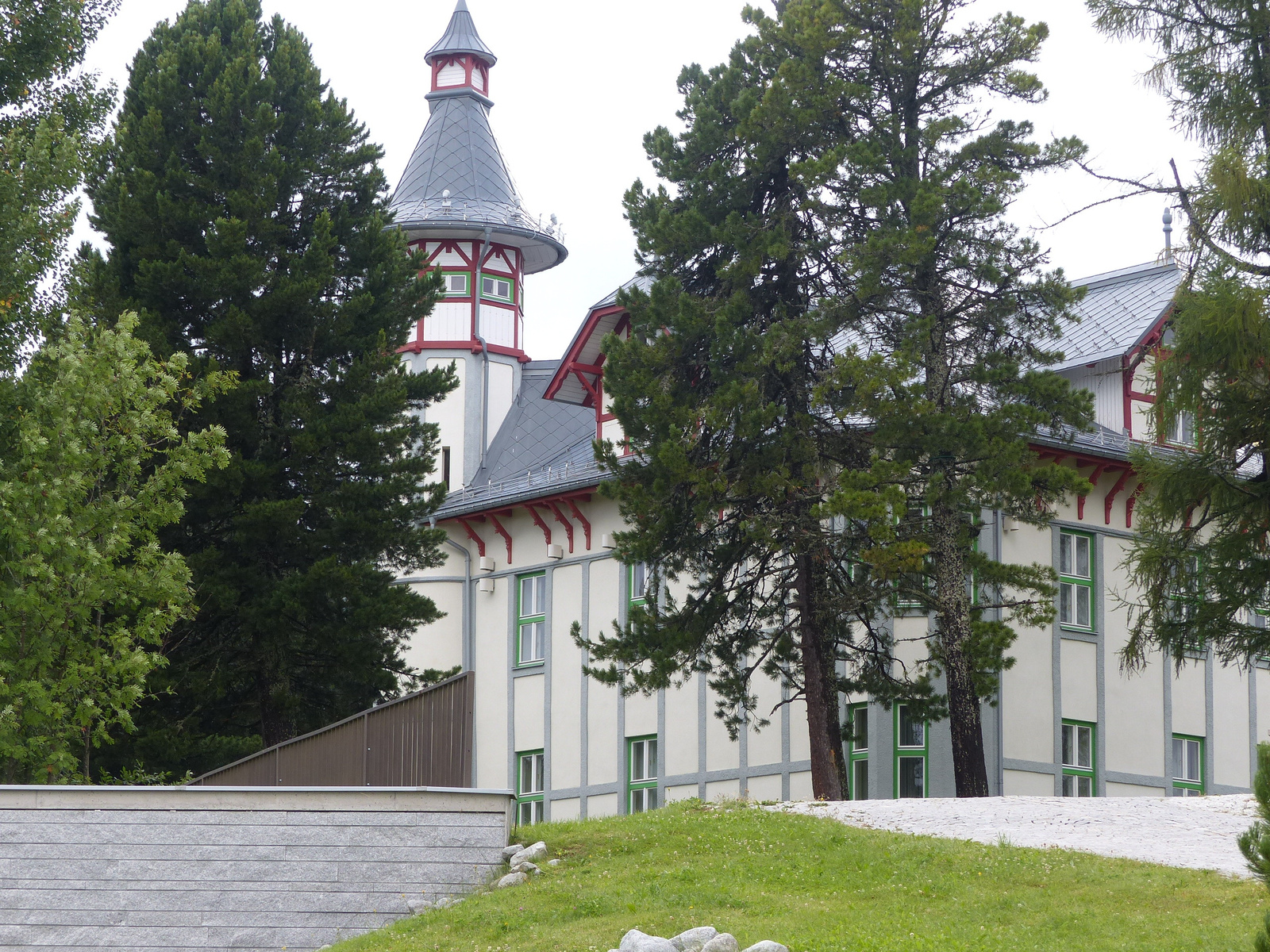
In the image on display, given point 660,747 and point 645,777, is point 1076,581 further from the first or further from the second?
point 645,777

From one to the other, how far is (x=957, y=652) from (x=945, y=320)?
4.69m

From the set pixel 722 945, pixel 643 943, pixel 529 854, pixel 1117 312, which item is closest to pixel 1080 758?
pixel 1117 312

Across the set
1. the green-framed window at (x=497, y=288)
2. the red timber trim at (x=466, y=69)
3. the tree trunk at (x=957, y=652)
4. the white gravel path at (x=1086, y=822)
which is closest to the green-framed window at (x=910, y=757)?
the tree trunk at (x=957, y=652)

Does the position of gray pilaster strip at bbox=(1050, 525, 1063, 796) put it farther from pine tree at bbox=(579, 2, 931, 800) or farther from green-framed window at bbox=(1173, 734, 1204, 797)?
pine tree at bbox=(579, 2, 931, 800)

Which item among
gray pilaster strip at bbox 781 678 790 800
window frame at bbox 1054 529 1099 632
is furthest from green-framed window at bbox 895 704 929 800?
window frame at bbox 1054 529 1099 632

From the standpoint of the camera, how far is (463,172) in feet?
135

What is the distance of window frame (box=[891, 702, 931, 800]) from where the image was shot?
26.1 m

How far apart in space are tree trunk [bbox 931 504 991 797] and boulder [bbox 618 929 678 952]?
10482 mm

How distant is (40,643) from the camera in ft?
58.1

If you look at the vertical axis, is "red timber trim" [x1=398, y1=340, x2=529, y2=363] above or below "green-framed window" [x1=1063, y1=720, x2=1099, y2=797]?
above

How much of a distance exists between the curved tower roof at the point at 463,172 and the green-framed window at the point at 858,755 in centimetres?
1757

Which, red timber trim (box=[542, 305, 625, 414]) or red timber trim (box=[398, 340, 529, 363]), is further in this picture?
red timber trim (box=[398, 340, 529, 363])

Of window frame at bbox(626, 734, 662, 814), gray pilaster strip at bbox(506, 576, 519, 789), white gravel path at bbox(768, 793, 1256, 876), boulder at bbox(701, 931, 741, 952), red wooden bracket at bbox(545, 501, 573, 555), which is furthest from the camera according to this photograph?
gray pilaster strip at bbox(506, 576, 519, 789)

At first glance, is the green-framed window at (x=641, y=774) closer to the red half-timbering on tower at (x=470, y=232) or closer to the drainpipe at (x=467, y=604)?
the drainpipe at (x=467, y=604)
